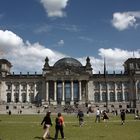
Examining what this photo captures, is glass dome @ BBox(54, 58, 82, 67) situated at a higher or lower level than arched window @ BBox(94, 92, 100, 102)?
higher

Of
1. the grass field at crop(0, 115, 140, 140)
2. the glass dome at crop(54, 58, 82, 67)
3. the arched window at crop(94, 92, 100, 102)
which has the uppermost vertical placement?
the glass dome at crop(54, 58, 82, 67)

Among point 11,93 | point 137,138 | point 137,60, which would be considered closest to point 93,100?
point 137,60

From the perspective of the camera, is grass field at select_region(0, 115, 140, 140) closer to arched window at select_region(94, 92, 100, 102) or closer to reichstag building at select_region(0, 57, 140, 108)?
reichstag building at select_region(0, 57, 140, 108)

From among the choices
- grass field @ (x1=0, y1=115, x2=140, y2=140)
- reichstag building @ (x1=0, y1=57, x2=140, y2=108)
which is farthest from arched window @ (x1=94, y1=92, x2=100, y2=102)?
grass field @ (x1=0, y1=115, x2=140, y2=140)

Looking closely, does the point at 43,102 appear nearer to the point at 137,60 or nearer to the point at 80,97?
the point at 80,97

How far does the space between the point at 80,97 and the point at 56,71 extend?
50.0ft

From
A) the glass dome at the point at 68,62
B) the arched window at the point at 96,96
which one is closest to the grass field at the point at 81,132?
the arched window at the point at 96,96

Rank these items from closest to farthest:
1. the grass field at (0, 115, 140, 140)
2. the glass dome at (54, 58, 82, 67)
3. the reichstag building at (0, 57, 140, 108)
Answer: the grass field at (0, 115, 140, 140), the reichstag building at (0, 57, 140, 108), the glass dome at (54, 58, 82, 67)

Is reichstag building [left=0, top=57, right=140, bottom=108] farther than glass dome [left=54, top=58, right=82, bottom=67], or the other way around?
glass dome [left=54, top=58, right=82, bottom=67]

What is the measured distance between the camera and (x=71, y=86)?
5827 inches

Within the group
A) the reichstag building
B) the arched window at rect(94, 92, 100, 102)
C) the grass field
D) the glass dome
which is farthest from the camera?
the glass dome

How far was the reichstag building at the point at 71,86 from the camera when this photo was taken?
486ft

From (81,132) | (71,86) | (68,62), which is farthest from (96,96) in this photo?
(81,132)

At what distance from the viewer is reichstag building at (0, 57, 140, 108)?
486 feet
